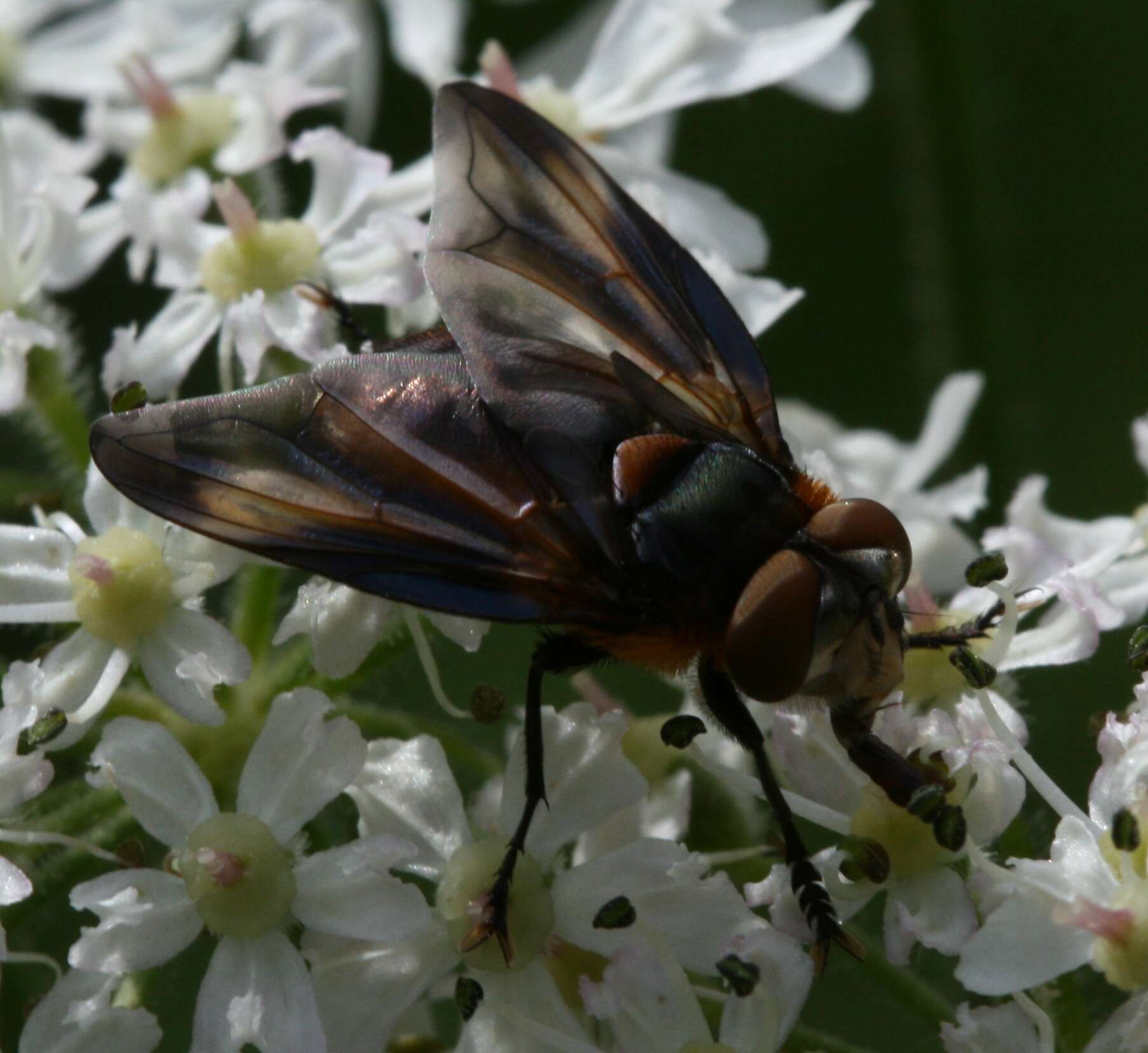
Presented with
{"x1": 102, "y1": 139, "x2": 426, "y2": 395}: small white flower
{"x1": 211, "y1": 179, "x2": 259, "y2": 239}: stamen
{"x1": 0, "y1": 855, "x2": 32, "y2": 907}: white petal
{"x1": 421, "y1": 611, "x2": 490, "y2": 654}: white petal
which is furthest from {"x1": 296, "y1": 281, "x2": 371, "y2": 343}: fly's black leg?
{"x1": 0, "y1": 855, "x2": 32, "y2": 907}: white petal

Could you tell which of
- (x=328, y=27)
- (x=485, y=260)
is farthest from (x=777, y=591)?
(x=328, y=27)

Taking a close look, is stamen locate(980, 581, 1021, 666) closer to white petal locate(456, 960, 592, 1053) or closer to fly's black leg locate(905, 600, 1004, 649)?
fly's black leg locate(905, 600, 1004, 649)

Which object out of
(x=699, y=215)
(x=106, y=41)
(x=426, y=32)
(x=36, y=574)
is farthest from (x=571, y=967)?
(x=106, y=41)

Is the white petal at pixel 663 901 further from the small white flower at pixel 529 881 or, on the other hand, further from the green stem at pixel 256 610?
the green stem at pixel 256 610

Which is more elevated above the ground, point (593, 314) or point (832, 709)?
point (593, 314)

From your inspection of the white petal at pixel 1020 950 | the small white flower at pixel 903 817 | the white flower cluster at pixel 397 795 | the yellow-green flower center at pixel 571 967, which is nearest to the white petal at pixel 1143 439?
the white flower cluster at pixel 397 795

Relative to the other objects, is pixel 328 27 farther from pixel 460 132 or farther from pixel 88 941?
pixel 88 941

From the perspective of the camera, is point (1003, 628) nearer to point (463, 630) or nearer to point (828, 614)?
point (828, 614)
